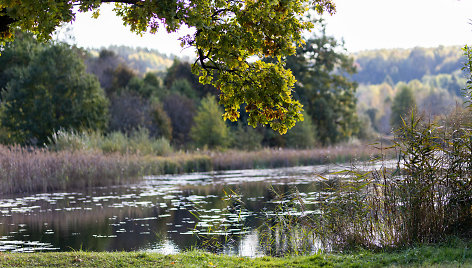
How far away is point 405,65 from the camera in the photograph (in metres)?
164

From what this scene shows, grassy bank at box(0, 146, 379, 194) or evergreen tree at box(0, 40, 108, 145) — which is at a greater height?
evergreen tree at box(0, 40, 108, 145)

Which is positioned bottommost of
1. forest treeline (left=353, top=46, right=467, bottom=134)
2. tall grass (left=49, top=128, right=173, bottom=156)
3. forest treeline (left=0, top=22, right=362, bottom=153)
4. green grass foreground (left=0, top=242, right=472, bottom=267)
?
green grass foreground (left=0, top=242, right=472, bottom=267)

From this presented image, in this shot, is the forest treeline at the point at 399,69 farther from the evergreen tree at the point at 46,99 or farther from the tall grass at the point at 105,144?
the tall grass at the point at 105,144

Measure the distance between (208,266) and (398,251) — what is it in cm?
319

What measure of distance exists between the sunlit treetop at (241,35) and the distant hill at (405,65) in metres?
152

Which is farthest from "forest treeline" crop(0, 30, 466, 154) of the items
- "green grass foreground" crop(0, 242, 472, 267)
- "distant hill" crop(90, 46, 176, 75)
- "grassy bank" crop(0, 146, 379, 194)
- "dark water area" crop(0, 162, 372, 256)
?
"distant hill" crop(90, 46, 176, 75)

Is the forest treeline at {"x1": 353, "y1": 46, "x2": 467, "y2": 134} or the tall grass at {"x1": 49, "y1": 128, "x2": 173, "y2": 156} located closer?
the tall grass at {"x1": 49, "y1": 128, "x2": 173, "y2": 156}

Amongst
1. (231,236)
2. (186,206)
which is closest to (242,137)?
(186,206)

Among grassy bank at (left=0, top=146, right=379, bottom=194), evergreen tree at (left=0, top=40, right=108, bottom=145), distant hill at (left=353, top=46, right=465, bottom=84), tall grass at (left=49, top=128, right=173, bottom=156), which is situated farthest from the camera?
distant hill at (left=353, top=46, right=465, bottom=84)

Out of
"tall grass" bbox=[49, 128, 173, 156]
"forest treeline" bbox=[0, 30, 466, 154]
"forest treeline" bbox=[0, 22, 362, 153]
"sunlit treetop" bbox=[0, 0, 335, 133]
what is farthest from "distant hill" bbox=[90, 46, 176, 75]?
"sunlit treetop" bbox=[0, 0, 335, 133]

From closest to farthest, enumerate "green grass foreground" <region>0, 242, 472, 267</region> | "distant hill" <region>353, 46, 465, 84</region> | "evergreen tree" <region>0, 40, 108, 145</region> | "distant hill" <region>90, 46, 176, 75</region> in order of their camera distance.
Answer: "green grass foreground" <region>0, 242, 472, 267</region>, "evergreen tree" <region>0, 40, 108, 145</region>, "distant hill" <region>90, 46, 176, 75</region>, "distant hill" <region>353, 46, 465, 84</region>

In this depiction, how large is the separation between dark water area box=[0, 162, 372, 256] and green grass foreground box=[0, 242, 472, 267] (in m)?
1.49

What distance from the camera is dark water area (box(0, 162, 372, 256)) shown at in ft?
38.6

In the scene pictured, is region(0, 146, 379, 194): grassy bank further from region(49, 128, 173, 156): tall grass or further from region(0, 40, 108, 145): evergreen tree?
region(0, 40, 108, 145): evergreen tree
